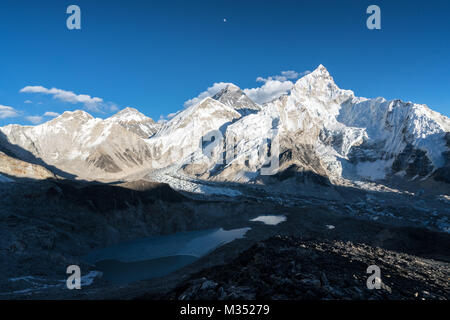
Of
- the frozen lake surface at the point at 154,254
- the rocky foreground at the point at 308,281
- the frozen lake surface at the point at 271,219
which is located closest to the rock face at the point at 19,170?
the frozen lake surface at the point at 154,254

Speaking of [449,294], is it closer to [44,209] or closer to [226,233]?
[226,233]

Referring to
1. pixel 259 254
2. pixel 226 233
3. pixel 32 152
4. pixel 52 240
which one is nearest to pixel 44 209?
pixel 52 240

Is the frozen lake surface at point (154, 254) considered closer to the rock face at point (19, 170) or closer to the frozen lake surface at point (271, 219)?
the frozen lake surface at point (271, 219)

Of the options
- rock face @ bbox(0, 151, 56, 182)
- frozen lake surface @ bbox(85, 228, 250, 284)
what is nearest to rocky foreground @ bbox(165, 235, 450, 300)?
frozen lake surface @ bbox(85, 228, 250, 284)

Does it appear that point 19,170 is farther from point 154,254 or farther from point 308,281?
point 308,281

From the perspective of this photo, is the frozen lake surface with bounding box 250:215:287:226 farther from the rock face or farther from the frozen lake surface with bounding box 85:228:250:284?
the rock face

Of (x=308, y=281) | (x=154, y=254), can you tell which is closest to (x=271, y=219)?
(x=154, y=254)
